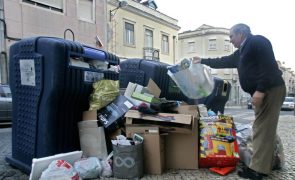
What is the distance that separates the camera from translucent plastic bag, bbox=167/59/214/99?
4.25m

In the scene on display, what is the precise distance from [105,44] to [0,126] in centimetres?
938

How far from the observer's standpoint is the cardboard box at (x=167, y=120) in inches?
136

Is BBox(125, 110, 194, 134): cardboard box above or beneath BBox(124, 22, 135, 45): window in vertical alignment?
beneath

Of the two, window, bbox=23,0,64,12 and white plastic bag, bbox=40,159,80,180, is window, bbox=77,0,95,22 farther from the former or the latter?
white plastic bag, bbox=40,159,80,180

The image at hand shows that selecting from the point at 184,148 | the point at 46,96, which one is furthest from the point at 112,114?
the point at 184,148

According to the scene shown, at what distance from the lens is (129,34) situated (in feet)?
64.4

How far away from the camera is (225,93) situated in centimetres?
627

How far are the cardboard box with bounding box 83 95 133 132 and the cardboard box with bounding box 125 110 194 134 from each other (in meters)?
0.17

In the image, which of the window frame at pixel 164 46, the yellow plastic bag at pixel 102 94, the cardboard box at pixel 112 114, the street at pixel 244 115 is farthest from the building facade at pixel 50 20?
the street at pixel 244 115

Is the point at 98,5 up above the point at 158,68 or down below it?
above

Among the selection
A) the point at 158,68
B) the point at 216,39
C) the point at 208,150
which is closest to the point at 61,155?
the point at 208,150

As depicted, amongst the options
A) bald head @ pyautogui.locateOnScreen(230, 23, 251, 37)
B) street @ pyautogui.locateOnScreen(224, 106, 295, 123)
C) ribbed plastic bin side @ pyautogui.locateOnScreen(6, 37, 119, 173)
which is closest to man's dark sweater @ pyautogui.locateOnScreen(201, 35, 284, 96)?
bald head @ pyautogui.locateOnScreen(230, 23, 251, 37)

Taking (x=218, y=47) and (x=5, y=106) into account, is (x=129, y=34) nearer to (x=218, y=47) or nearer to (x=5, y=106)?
(x=5, y=106)

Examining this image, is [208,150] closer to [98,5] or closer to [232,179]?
[232,179]
